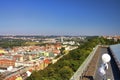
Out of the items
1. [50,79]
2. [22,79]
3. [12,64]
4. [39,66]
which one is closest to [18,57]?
[12,64]

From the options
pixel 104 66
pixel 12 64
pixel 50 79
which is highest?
pixel 104 66

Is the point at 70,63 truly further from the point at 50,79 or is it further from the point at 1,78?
the point at 1,78

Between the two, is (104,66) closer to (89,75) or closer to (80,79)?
(80,79)

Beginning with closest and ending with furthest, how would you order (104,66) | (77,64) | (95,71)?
1. (104,66)
2. (95,71)
3. (77,64)

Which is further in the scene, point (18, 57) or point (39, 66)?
point (18, 57)

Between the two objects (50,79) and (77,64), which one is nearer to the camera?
(50,79)

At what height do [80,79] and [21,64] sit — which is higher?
[80,79]

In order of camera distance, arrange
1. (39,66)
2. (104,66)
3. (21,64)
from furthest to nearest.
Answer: (21,64), (39,66), (104,66)

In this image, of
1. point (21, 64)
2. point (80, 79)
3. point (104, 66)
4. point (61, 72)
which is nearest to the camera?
point (104, 66)

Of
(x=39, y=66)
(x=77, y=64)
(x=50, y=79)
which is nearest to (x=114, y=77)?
(x=50, y=79)
